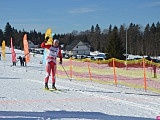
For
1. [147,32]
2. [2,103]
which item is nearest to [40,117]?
[2,103]

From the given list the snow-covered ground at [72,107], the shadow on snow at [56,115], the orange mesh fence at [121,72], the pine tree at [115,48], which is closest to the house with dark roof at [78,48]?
the pine tree at [115,48]

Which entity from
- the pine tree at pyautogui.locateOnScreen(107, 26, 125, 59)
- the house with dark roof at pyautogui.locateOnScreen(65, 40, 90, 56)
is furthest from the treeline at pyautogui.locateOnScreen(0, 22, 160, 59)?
the pine tree at pyautogui.locateOnScreen(107, 26, 125, 59)

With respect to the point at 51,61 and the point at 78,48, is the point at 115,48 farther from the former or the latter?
the point at 78,48

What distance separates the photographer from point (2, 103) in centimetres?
874

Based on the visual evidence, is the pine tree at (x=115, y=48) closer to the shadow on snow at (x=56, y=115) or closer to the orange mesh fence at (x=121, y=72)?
the orange mesh fence at (x=121, y=72)

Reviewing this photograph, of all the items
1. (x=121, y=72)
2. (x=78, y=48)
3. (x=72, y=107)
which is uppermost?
(x=78, y=48)

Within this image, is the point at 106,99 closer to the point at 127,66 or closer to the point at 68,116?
the point at 68,116

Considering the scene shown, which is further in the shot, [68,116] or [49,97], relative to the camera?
[49,97]

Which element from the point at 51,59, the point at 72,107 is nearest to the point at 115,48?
the point at 51,59

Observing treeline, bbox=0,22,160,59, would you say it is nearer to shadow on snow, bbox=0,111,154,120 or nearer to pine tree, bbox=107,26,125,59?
pine tree, bbox=107,26,125,59

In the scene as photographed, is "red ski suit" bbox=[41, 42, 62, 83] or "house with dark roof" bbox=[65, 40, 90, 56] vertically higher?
"house with dark roof" bbox=[65, 40, 90, 56]

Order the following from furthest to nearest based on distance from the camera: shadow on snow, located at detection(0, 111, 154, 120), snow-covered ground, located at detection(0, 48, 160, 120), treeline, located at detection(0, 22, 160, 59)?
treeline, located at detection(0, 22, 160, 59) → snow-covered ground, located at detection(0, 48, 160, 120) → shadow on snow, located at detection(0, 111, 154, 120)

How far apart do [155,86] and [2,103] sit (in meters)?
8.80

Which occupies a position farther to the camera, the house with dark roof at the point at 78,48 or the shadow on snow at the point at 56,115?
the house with dark roof at the point at 78,48
